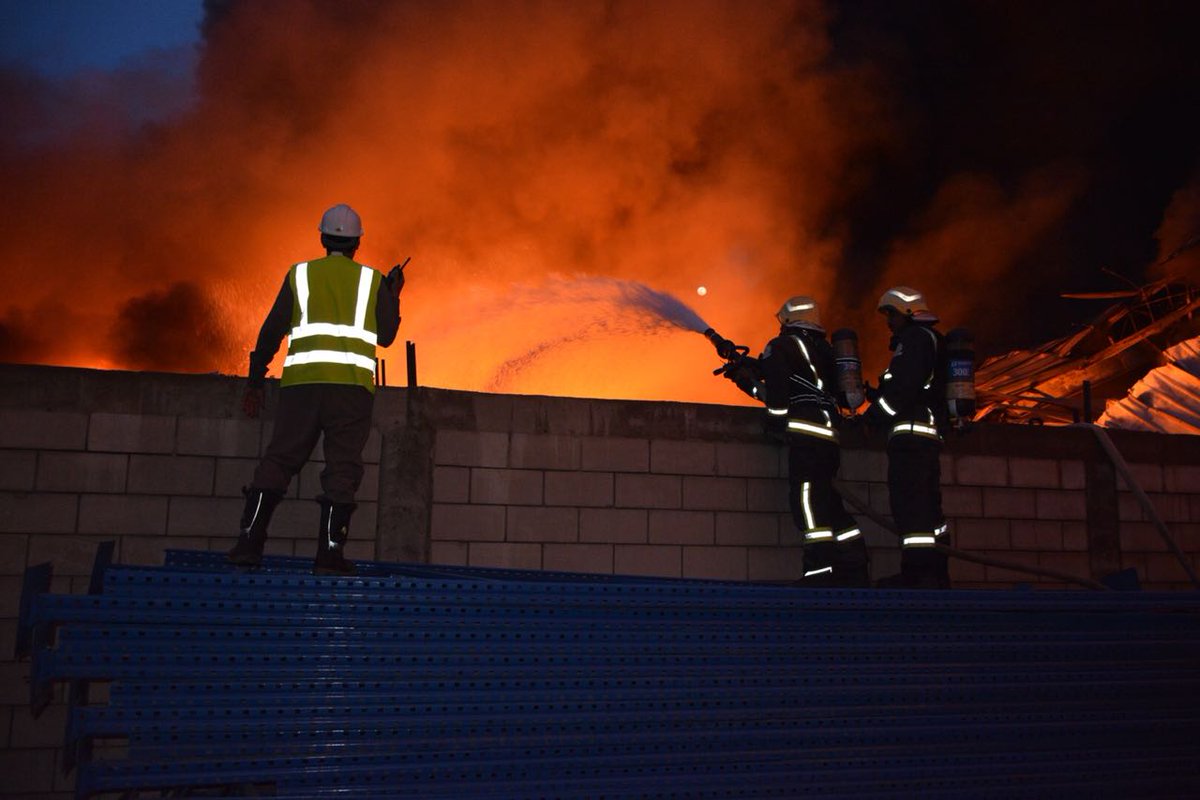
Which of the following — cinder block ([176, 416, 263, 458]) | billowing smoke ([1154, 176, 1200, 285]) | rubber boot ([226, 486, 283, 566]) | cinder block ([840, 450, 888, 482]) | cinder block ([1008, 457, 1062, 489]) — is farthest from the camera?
billowing smoke ([1154, 176, 1200, 285])

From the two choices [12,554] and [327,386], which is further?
[12,554]

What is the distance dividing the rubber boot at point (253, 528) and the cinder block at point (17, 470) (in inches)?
66.4

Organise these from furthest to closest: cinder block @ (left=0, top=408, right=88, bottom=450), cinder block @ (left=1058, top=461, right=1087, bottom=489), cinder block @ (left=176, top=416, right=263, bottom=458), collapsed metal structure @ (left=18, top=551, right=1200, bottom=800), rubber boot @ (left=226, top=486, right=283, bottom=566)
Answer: cinder block @ (left=1058, top=461, right=1087, bottom=489), cinder block @ (left=176, top=416, right=263, bottom=458), cinder block @ (left=0, top=408, right=88, bottom=450), rubber boot @ (left=226, top=486, right=283, bottom=566), collapsed metal structure @ (left=18, top=551, right=1200, bottom=800)

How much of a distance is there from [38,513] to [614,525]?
3.06m

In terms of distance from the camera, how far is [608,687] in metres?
3.22

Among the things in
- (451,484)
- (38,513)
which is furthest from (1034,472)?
(38,513)

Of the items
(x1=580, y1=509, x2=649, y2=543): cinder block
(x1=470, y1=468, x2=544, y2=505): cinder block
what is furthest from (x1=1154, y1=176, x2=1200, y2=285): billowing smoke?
(x1=470, y1=468, x2=544, y2=505): cinder block

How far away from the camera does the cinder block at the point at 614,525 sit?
5.48m

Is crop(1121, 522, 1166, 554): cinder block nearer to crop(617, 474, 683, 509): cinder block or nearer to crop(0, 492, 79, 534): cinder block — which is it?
crop(617, 474, 683, 509): cinder block

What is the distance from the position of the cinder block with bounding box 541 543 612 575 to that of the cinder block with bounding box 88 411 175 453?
84.6 inches

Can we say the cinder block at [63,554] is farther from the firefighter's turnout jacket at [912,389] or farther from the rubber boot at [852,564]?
the firefighter's turnout jacket at [912,389]

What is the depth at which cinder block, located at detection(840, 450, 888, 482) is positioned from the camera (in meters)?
6.06

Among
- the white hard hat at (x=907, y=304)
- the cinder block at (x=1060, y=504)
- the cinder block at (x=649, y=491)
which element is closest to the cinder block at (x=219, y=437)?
the cinder block at (x=649, y=491)

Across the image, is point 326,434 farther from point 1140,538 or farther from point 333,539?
point 1140,538
